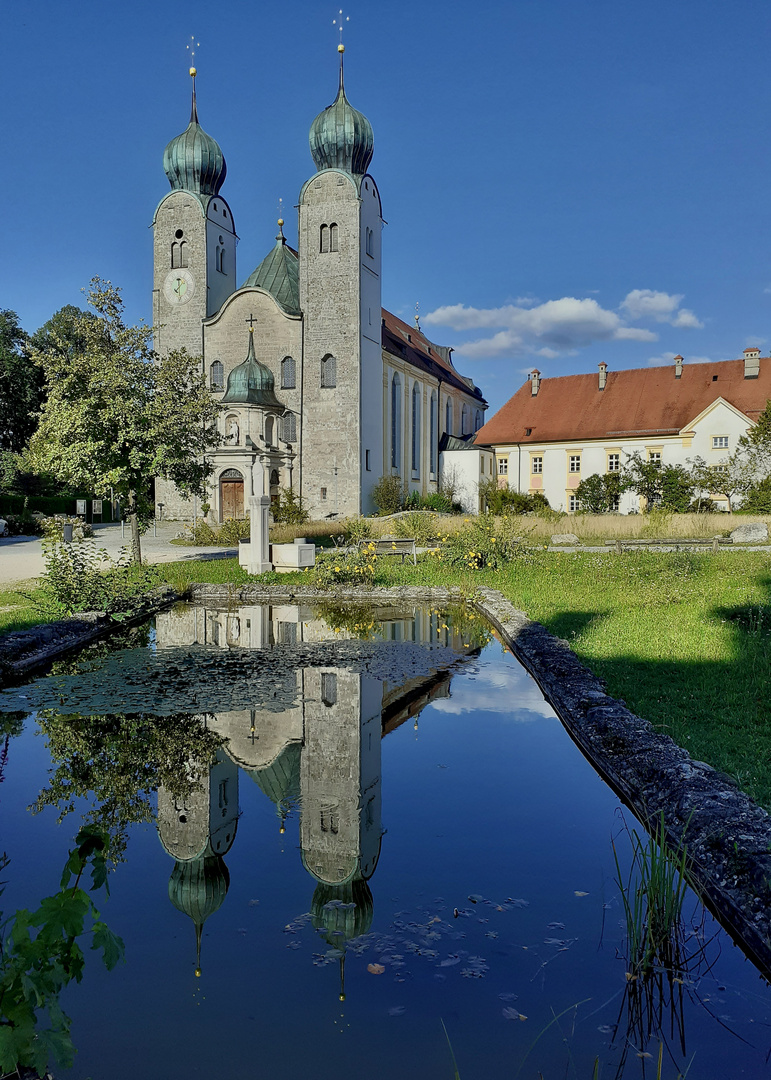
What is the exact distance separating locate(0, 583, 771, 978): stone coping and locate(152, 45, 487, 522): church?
1084 inches

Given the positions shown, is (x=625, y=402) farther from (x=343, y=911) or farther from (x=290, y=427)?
(x=343, y=911)

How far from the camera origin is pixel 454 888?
13.3 feet

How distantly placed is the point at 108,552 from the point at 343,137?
26700 millimetres

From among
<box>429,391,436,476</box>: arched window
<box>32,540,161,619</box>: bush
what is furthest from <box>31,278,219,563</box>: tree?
<box>429,391,436,476</box>: arched window

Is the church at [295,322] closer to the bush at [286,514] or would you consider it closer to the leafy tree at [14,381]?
the bush at [286,514]

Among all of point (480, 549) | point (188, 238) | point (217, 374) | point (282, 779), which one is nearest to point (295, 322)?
point (217, 374)

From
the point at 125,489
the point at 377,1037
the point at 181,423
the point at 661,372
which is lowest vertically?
the point at 377,1037

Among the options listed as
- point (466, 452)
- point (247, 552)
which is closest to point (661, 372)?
point (466, 452)

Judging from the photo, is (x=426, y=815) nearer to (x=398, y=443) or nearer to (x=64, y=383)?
(x=64, y=383)

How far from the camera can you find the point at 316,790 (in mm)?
5383

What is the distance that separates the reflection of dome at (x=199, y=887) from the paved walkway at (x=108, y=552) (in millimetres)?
11847

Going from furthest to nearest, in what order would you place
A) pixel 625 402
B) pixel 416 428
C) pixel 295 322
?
1. pixel 416 428
2. pixel 625 402
3. pixel 295 322

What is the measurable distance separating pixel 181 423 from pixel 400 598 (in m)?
6.47

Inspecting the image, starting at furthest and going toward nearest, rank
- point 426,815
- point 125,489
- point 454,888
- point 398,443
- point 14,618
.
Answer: point 398,443 → point 125,489 → point 14,618 → point 426,815 → point 454,888
